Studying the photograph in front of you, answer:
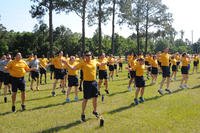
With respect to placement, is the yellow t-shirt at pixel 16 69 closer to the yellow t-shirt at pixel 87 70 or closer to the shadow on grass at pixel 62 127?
the yellow t-shirt at pixel 87 70

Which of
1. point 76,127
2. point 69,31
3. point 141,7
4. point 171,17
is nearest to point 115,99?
point 76,127

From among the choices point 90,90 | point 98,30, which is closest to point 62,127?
point 90,90

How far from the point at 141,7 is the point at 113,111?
169 feet

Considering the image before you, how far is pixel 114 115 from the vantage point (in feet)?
43.4

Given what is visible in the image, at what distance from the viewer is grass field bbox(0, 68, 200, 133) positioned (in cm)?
1120

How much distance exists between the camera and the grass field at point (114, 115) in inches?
441

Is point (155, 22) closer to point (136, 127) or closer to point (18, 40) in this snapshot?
point (18, 40)

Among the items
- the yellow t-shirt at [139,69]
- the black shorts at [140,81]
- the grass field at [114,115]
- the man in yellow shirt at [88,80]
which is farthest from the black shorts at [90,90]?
the yellow t-shirt at [139,69]

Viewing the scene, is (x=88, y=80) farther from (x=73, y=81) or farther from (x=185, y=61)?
(x=185, y=61)

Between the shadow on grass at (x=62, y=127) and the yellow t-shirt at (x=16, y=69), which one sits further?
the yellow t-shirt at (x=16, y=69)

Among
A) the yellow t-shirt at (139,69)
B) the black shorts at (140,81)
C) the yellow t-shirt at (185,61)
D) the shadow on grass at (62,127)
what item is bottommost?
the shadow on grass at (62,127)

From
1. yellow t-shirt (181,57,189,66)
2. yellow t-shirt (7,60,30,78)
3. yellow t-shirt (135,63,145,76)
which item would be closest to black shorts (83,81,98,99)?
yellow t-shirt (7,60,30,78)

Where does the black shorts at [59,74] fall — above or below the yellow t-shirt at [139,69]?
below

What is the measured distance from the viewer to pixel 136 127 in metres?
11.3
